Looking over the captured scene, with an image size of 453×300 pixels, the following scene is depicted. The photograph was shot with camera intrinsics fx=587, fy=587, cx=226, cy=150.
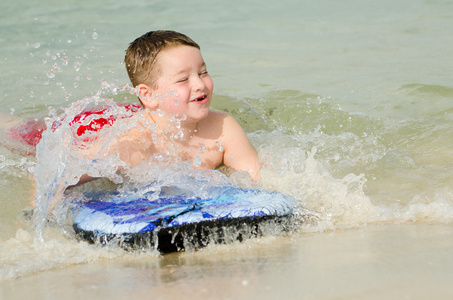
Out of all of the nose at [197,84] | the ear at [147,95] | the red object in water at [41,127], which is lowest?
the red object in water at [41,127]

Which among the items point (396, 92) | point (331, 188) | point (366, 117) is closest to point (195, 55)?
point (331, 188)

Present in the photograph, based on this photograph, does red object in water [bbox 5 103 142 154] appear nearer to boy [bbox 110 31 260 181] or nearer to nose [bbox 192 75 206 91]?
boy [bbox 110 31 260 181]

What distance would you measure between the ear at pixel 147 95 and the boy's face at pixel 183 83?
0.05 m

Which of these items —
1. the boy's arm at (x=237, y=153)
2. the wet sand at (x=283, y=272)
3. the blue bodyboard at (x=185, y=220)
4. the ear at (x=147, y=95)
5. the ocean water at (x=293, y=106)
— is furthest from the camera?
the boy's arm at (x=237, y=153)

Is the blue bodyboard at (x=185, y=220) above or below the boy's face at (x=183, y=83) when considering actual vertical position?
below

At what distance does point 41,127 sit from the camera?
4.36 metres

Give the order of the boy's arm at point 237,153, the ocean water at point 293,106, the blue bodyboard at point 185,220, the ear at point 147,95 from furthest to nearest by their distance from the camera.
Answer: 1. the boy's arm at point 237,153
2. the ear at point 147,95
3. the blue bodyboard at point 185,220
4. the ocean water at point 293,106

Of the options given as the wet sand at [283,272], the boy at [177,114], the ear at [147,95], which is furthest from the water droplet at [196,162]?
the wet sand at [283,272]

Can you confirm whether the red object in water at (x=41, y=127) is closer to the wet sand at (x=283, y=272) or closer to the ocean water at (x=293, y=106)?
the ocean water at (x=293, y=106)

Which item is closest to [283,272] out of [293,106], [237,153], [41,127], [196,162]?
[196,162]

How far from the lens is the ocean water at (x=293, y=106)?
2424mm

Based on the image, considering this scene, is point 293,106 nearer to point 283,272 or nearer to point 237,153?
point 237,153

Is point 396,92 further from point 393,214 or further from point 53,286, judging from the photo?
point 53,286

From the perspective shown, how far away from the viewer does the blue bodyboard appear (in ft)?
8.34
